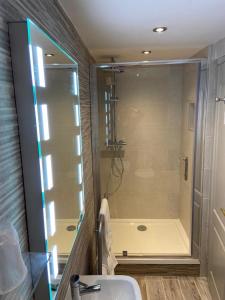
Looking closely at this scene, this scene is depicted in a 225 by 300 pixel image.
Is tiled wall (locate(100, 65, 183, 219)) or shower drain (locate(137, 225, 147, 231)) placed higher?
tiled wall (locate(100, 65, 183, 219))

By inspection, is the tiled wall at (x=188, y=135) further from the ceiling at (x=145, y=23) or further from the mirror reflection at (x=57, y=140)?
the mirror reflection at (x=57, y=140)

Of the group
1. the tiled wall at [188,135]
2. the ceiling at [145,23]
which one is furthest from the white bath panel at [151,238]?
the ceiling at [145,23]

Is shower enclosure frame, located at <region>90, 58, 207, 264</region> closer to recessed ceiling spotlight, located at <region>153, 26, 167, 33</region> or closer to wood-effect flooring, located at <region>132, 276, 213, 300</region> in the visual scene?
wood-effect flooring, located at <region>132, 276, 213, 300</region>

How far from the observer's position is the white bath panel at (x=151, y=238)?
260 cm

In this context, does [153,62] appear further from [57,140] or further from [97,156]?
[57,140]

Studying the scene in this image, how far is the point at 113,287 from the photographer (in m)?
1.37

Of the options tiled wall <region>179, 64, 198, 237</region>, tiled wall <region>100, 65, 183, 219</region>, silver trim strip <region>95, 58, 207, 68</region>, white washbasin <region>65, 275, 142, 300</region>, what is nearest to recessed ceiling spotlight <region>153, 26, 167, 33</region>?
silver trim strip <region>95, 58, 207, 68</region>

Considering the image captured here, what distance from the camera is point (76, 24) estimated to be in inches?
55.5

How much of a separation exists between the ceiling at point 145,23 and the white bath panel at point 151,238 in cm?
220

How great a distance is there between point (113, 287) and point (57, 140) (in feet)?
3.24

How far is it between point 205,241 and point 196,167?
783 millimetres

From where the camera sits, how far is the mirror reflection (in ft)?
2.57

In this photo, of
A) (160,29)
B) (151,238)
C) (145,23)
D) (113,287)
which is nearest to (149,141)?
(151,238)

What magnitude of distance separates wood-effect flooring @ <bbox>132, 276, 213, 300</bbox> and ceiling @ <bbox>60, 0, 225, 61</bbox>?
234 centimetres
